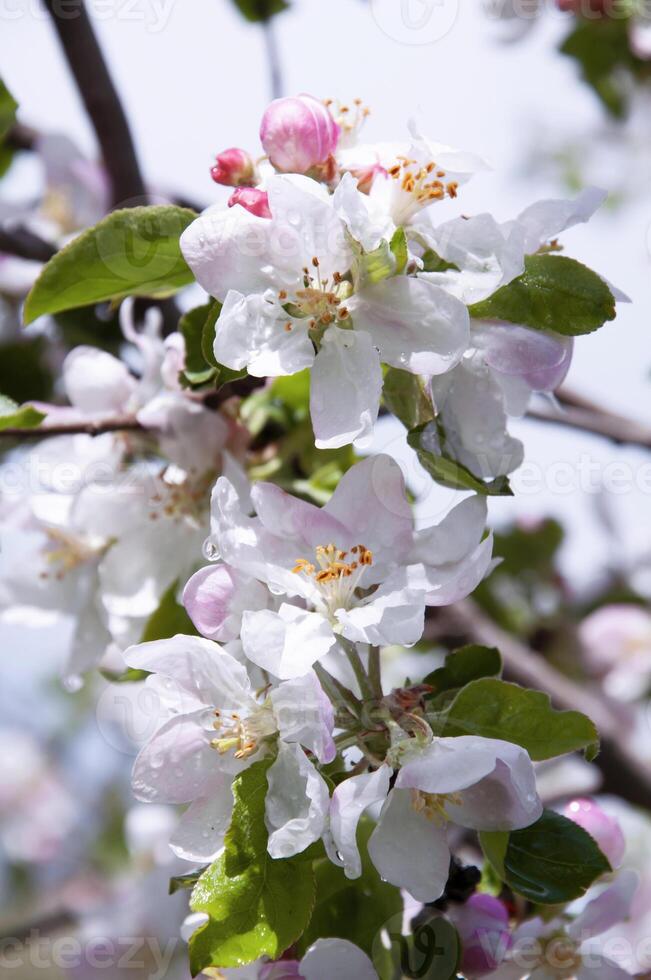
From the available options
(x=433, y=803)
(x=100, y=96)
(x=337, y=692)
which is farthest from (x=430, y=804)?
(x=100, y=96)

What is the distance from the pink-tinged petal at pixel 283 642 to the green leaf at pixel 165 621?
1.23ft

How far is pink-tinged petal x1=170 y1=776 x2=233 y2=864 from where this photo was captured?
80 cm

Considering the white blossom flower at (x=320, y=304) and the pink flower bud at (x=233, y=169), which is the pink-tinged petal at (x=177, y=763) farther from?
the pink flower bud at (x=233, y=169)

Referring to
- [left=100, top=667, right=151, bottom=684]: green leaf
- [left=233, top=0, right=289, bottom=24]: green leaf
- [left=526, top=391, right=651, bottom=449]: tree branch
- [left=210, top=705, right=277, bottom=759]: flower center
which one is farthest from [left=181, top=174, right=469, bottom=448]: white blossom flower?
[left=233, top=0, right=289, bottom=24]: green leaf

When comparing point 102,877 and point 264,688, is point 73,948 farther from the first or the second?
point 102,877

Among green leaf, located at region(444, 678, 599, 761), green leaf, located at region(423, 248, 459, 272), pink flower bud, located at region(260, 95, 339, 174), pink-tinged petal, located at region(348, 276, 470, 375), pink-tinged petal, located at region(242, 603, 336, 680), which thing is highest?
pink flower bud, located at region(260, 95, 339, 174)

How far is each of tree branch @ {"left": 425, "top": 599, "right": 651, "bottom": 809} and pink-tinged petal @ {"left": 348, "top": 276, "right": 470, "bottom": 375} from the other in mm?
905

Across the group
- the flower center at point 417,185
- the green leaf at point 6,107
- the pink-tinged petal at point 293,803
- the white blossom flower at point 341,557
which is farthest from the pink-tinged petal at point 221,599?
the green leaf at point 6,107

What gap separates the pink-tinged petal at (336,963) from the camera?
843mm

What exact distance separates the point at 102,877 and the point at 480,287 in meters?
2.75

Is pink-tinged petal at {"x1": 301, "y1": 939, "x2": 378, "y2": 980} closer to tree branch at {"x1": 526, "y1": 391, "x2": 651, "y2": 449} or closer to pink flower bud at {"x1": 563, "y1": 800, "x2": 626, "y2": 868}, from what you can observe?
pink flower bud at {"x1": 563, "y1": 800, "x2": 626, "y2": 868}

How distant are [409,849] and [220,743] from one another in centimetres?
16

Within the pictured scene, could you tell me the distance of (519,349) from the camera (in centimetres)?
86

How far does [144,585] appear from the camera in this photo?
1126 millimetres
